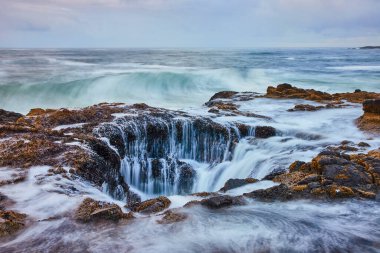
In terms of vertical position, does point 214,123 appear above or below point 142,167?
above

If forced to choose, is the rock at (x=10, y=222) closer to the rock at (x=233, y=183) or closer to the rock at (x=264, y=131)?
the rock at (x=233, y=183)

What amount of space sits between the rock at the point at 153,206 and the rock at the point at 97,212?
1.15 feet

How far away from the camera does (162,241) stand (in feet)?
14.3

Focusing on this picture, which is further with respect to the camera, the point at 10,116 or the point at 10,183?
the point at 10,116

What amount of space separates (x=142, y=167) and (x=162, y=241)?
4.55 metres

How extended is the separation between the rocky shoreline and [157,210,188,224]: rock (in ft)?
0.05

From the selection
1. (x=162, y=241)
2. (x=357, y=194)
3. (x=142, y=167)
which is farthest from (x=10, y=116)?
(x=357, y=194)

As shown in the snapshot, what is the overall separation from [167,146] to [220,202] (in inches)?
179

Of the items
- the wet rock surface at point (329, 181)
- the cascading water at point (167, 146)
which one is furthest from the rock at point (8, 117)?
the wet rock surface at point (329, 181)

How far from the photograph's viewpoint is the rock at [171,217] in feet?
15.8

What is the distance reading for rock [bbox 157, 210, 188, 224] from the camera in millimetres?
4820

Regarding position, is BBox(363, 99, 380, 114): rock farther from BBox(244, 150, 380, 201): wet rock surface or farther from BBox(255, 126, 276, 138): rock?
BBox(244, 150, 380, 201): wet rock surface

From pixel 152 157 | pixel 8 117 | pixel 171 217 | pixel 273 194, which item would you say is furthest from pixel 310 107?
pixel 8 117

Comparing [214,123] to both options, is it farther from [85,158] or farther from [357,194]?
[357,194]
